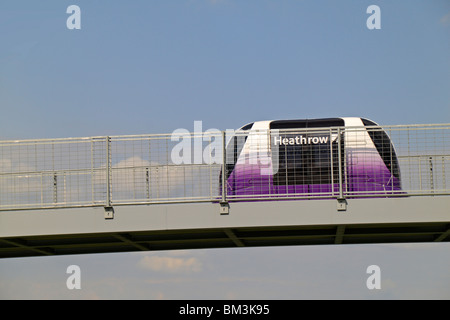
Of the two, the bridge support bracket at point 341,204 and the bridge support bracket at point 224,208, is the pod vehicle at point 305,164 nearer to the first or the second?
the bridge support bracket at point 224,208

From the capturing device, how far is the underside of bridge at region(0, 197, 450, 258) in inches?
517

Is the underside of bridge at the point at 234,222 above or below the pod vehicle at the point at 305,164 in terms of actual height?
below

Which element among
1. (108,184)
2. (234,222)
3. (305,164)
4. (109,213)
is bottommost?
(234,222)

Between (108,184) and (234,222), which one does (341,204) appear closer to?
(234,222)

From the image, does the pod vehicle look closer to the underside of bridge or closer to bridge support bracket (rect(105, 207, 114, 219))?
the underside of bridge

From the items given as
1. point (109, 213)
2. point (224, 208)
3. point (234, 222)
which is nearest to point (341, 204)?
point (234, 222)

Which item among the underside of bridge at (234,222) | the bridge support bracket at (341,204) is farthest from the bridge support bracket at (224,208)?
the bridge support bracket at (341,204)

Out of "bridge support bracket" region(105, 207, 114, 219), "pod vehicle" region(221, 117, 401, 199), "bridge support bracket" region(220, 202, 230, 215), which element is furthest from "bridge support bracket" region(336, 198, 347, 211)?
"bridge support bracket" region(105, 207, 114, 219)

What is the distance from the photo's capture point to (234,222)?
528 inches

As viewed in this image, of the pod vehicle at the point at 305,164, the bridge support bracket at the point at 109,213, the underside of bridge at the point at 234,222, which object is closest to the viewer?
the underside of bridge at the point at 234,222

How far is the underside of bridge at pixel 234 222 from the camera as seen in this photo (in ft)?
43.1
